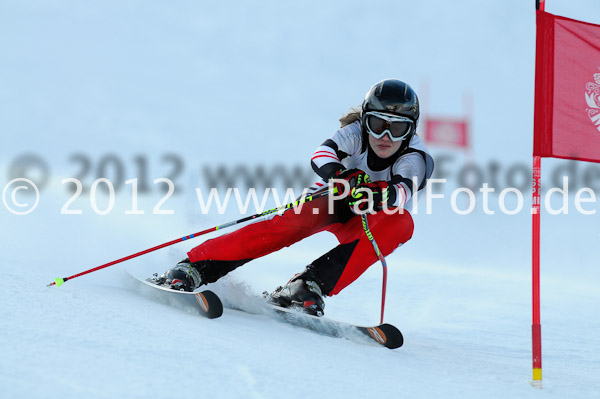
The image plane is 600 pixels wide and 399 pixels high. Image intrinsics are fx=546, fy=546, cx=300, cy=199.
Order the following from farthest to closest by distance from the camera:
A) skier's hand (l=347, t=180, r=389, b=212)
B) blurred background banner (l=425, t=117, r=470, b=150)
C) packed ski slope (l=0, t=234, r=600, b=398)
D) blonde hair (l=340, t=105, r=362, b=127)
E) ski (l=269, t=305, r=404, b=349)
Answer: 1. blurred background banner (l=425, t=117, r=470, b=150)
2. blonde hair (l=340, t=105, r=362, b=127)
3. skier's hand (l=347, t=180, r=389, b=212)
4. ski (l=269, t=305, r=404, b=349)
5. packed ski slope (l=0, t=234, r=600, b=398)

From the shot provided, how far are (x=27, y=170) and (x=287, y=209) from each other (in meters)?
6.54

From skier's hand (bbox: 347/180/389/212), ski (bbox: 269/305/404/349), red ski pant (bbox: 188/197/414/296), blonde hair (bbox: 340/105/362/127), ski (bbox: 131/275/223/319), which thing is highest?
blonde hair (bbox: 340/105/362/127)

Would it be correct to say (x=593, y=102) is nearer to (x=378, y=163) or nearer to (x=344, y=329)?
(x=378, y=163)

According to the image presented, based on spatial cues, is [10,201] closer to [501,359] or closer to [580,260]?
[501,359]

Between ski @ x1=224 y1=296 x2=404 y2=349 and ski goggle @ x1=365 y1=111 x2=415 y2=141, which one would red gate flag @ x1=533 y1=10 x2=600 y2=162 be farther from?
ski @ x1=224 y1=296 x2=404 y2=349

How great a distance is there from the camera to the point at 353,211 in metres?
3.00

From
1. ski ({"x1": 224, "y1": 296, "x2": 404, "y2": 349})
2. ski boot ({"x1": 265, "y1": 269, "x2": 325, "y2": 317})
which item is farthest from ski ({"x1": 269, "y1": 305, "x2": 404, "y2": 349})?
ski boot ({"x1": 265, "y1": 269, "x2": 325, "y2": 317})

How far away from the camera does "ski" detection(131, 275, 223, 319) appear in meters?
2.34

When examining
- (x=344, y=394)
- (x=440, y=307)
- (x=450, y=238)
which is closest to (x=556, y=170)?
(x=450, y=238)

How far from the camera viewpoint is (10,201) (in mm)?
5117

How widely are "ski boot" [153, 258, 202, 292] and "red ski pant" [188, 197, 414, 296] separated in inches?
3.1

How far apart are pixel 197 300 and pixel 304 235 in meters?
0.89

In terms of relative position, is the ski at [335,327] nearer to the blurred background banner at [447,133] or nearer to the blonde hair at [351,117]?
the blonde hair at [351,117]

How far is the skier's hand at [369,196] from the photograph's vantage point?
2805 mm
